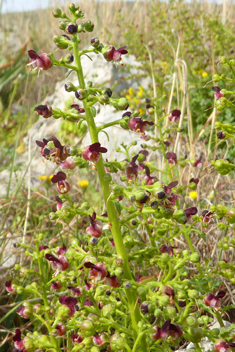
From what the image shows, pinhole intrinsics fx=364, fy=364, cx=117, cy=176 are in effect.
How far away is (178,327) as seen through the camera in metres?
1.02

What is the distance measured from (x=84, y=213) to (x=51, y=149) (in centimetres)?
22

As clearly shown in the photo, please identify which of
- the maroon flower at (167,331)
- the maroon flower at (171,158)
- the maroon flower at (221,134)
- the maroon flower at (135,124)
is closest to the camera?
the maroon flower at (167,331)

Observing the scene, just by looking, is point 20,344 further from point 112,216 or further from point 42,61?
point 42,61

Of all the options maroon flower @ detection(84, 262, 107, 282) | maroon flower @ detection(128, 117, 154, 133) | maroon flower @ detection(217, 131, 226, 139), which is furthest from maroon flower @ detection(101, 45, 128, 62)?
maroon flower @ detection(84, 262, 107, 282)

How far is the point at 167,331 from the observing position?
100 cm

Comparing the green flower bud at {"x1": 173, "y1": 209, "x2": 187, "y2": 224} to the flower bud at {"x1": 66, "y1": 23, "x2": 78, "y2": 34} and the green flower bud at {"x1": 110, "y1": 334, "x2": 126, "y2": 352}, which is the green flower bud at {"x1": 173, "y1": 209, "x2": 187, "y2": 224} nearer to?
the green flower bud at {"x1": 110, "y1": 334, "x2": 126, "y2": 352}

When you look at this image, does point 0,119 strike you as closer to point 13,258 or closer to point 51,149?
point 13,258

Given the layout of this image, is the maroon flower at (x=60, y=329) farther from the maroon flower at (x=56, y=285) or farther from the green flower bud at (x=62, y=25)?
the green flower bud at (x=62, y=25)

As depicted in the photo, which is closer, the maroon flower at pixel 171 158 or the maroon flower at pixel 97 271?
the maroon flower at pixel 97 271

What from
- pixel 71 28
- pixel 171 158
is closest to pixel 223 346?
pixel 171 158

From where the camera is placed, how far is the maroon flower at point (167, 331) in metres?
0.99

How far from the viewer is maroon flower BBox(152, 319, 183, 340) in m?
0.99

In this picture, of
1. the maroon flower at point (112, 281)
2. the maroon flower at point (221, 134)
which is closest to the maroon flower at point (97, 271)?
the maroon flower at point (112, 281)

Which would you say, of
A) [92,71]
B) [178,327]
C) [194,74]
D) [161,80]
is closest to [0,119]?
[92,71]
